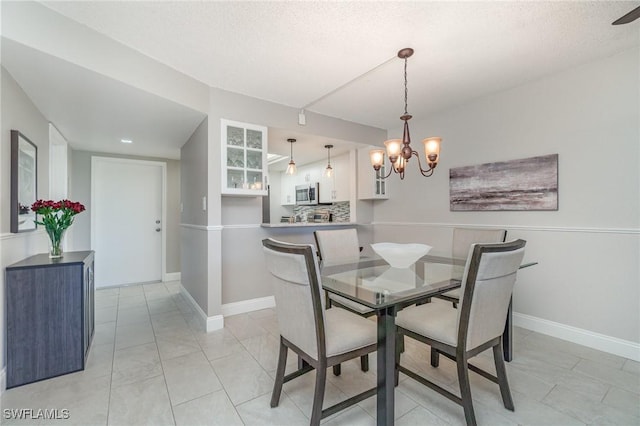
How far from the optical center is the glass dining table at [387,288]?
1.41 metres

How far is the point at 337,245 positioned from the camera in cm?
280

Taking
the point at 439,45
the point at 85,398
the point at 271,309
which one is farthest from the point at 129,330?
the point at 439,45

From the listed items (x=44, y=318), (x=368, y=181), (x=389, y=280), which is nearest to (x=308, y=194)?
(x=368, y=181)

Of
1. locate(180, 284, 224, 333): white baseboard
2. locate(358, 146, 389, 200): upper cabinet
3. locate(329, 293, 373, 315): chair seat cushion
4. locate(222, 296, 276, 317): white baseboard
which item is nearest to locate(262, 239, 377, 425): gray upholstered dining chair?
locate(329, 293, 373, 315): chair seat cushion

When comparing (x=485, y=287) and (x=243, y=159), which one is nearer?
(x=485, y=287)

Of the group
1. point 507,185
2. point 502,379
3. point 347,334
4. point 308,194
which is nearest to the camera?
point 347,334

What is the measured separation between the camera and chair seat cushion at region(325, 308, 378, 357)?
1.44m

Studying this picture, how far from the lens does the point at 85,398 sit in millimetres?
1740

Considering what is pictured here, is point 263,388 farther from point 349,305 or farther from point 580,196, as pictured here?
point 580,196

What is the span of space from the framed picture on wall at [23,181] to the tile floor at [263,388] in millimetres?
1137

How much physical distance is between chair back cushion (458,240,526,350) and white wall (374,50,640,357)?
156 centimetres

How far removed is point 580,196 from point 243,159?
3.19m

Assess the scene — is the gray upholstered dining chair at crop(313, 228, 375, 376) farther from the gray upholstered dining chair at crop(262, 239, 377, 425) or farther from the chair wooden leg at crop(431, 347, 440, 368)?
the gray upholstered dining chair at crop(262, 239, 377, 425)

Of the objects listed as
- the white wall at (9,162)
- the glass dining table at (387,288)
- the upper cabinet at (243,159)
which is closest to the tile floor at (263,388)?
the glass dining table at (387,288)
